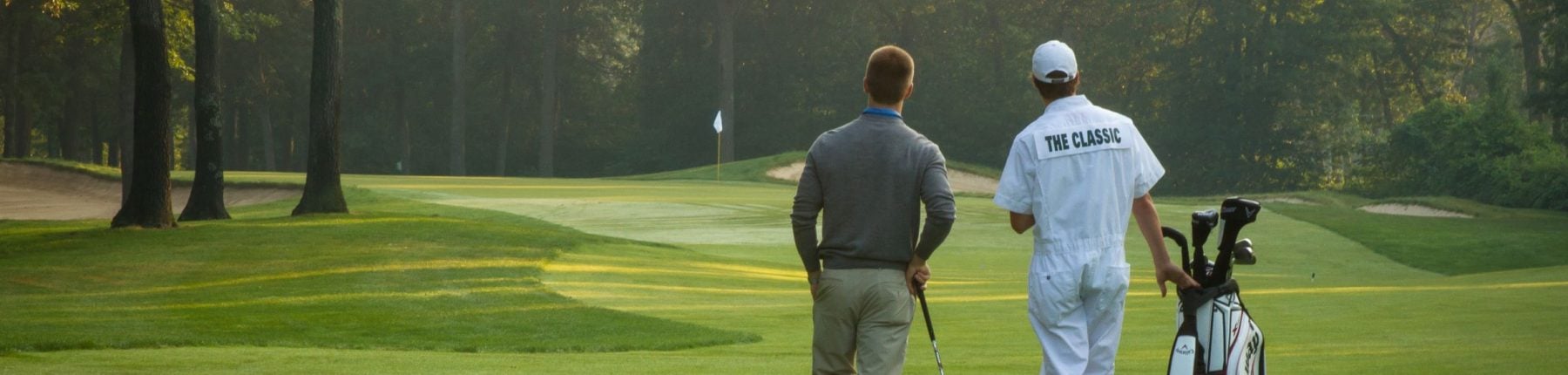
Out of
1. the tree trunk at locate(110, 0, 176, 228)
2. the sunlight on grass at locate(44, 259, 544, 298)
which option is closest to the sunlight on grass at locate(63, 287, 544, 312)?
the sunlight on grass at locate(44, 259, 544, 298)

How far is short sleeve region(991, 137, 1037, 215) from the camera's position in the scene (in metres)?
6.16

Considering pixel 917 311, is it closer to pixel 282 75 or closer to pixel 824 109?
pixel 824 109

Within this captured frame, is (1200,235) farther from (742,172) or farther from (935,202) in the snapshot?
(742,172)

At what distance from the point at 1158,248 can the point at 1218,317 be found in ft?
1.36

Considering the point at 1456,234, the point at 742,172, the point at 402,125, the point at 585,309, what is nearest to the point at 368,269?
the point at 585,309

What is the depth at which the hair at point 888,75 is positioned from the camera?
620 centimetres

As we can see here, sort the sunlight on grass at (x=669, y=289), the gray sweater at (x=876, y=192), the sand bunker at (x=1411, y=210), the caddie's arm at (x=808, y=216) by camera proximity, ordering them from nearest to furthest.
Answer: the gray sweater at (x=876, y=192)
the caddie's arm at (x=808, y=216)
the sunlight on grass at (x=669, y=289)
the sand bunker at (x=1411, y=210)

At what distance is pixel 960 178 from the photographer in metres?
A: 50.6

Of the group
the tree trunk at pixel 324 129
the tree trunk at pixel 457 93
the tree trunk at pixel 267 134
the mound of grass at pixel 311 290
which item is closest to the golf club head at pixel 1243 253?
the mound of grass at pixel 311 290

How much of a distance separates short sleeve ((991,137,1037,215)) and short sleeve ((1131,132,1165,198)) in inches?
14.5

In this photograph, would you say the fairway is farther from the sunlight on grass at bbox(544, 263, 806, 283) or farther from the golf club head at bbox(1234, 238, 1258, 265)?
the golf club head at bbox(1234, 238, 1258, 265)

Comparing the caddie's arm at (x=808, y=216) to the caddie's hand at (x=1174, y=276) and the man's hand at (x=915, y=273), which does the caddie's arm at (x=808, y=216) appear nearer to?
the man's hand at (x=915, y=273)

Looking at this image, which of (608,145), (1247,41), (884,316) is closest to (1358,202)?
(1247,41)

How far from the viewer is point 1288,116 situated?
6178cm
